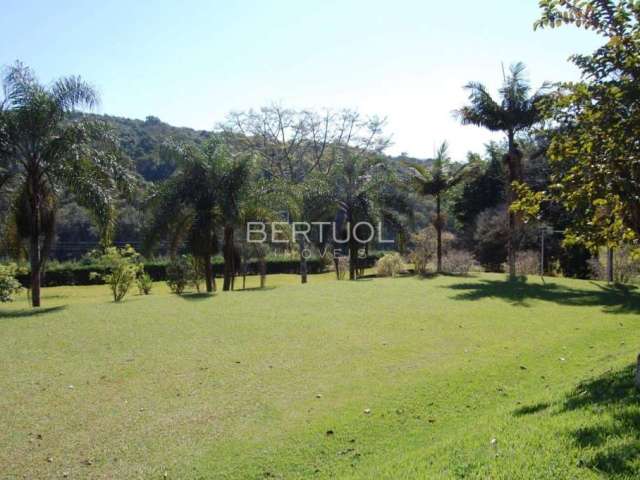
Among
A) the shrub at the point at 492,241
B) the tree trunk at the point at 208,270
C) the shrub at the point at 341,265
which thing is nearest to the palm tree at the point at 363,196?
the shrub at the point at 341,265

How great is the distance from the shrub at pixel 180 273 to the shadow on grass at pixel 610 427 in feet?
51.8

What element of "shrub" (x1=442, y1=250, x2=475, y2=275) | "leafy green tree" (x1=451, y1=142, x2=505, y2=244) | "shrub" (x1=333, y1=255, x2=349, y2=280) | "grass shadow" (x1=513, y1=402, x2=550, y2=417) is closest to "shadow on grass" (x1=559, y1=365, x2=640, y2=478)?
"grass shadow" (x1=513, y1=402, x2=550, y2=417)

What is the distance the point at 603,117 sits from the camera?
213 inches

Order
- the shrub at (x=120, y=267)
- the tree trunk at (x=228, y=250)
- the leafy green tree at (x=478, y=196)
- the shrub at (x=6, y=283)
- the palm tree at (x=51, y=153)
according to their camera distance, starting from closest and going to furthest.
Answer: the palm tree at (x=51, y=153) → the shrub at (x=120, y=267) → the shrub at (x=6, y=283) → the tree trunk at (x=228, y=250) → the leafy green tree at (x=478, y=196)

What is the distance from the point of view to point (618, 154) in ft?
17.0

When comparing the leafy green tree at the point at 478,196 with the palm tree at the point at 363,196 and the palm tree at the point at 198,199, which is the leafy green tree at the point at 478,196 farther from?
the palm tree at the point at 198,199

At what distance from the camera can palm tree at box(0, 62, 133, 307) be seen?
12750mm

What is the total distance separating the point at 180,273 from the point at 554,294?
41.3 ft

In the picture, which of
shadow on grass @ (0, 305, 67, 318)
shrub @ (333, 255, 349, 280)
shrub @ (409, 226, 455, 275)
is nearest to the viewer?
shadow on grass @ (0, 305, 67, 318)

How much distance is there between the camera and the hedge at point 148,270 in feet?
99.1

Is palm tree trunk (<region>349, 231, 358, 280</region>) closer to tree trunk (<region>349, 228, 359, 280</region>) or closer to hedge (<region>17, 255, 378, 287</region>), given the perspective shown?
tree trunk (<region>349, 228, 359, 280</region>)

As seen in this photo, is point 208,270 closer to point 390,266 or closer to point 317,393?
point 390,266

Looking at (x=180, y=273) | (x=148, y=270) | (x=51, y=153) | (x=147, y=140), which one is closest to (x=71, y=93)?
(x=51, y=153)

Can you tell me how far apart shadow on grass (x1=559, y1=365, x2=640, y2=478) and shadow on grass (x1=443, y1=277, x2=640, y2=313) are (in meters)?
8.15
